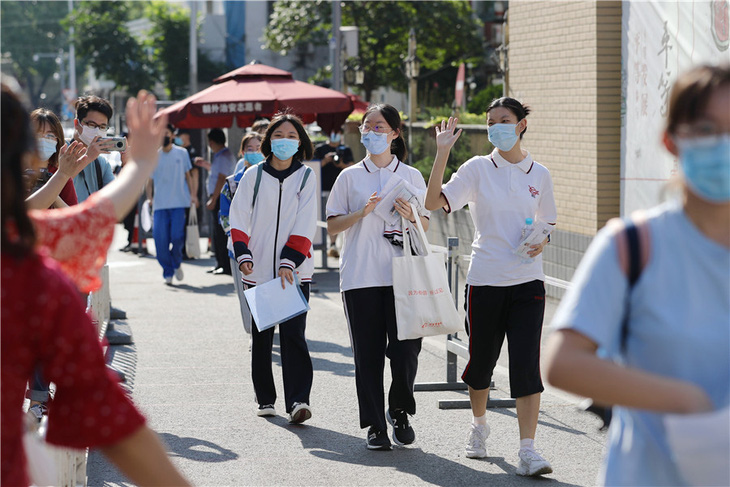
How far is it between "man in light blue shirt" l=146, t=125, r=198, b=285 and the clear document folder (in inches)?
300

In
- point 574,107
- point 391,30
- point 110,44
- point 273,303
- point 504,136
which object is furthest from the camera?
point 110,44

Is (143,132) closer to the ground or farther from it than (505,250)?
farther from it

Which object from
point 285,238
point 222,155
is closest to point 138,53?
point 222,155

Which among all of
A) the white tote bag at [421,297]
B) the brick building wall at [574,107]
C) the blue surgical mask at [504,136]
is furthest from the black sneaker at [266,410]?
the brick building wall at [574,107]

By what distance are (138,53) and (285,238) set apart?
45764 millimetres

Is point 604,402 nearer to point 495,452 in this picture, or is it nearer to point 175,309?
point 495,452

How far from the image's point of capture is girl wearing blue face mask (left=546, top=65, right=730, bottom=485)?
2430 mm

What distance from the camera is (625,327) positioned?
2576 mm

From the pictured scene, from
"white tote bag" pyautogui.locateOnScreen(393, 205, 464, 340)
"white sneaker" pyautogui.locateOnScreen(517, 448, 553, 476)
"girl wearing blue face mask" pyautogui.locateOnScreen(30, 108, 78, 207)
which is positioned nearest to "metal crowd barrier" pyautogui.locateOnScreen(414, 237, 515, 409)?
"white tote bag" pyautogui.locateOnScreen(393, 205, 464, 340)

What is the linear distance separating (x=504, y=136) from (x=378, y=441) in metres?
1.91

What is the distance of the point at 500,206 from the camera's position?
238 inches

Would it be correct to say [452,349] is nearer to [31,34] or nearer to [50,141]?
[50,141]

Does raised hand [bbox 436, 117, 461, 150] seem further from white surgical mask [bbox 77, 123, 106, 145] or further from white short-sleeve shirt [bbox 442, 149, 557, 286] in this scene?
white surgical mask [bbox 77, 123, 106, 145]

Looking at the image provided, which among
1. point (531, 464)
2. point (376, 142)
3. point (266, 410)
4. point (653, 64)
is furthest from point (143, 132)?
point (653, 64)
